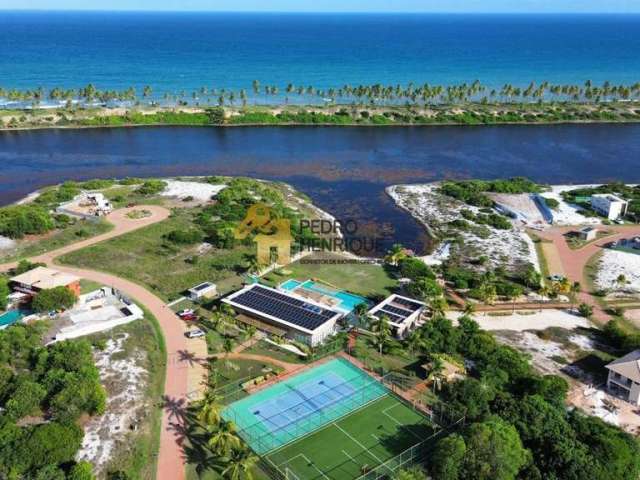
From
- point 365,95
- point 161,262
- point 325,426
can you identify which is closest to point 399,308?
point 325,426

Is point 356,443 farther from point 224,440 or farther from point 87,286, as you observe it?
point 87,286

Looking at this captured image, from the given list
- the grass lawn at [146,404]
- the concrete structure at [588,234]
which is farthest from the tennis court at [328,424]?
the concrete structure at [588,234]

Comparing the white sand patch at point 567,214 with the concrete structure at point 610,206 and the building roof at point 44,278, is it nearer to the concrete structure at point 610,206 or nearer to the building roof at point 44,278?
the concrete structure at point 610,206

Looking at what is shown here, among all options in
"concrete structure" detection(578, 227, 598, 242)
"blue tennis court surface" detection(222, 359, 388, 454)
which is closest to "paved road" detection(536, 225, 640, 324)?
"concrete structure" detection(578, 227, 598, 242)

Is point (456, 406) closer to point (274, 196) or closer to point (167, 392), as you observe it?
point (167, 392)

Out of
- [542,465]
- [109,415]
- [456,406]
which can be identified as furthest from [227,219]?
[542,465]

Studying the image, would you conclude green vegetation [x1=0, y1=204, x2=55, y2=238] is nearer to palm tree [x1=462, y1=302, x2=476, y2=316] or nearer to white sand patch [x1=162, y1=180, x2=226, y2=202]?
white sand patch [x1=162, y1=180, x2=226, y2=202]
